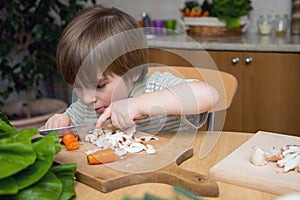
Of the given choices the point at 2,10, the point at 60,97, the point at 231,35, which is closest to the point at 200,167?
the point at 231,35

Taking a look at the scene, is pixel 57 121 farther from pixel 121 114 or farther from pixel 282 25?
pixel 282 25

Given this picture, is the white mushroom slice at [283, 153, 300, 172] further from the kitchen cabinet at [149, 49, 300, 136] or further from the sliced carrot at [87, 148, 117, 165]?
the kitchen cabinet at [149, 49, 300, 136]

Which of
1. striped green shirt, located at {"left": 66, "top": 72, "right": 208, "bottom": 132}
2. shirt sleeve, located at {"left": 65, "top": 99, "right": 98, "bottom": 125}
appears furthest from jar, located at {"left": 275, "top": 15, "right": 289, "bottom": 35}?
shirt sleeve, located at {"left": 65, "top": 99, "right": 98, "bottom": 125}

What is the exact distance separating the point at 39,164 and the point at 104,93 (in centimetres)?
45

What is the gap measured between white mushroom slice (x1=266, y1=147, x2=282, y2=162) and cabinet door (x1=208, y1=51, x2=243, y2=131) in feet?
4.38

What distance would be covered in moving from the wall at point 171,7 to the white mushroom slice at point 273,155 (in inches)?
74.3

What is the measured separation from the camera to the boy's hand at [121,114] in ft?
3.06

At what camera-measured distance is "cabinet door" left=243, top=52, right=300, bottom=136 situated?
6.80ft

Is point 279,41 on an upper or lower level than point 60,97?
upper

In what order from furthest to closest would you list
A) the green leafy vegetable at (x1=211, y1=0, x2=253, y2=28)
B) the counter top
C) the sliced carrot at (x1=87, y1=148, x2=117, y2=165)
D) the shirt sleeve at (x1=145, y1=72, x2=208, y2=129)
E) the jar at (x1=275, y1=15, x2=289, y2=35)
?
the jar at (x1=275, y1=15, x2=289, y2=35) → the green leafy vegetable at (x1=211, y1=0, x2=253, y2=28) → the counter top → the shirt sleeve at (x1=145, y1=72, x2=208, y2=129) → the sliced carrot at (x1=87, y1=148, x2=117, y2=165)

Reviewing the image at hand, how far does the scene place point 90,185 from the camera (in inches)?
30.9

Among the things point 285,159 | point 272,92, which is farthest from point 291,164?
point 272,92

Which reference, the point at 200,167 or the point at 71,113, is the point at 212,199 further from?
the point at 71,113

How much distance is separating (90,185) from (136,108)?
0.79 feet
